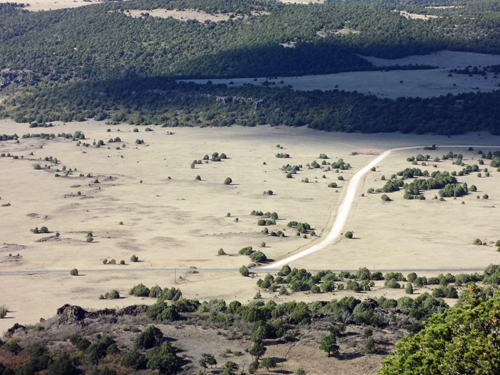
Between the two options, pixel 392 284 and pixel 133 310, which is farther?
pixel 392 284

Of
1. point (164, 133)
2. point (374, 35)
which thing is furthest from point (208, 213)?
point (374, 35)

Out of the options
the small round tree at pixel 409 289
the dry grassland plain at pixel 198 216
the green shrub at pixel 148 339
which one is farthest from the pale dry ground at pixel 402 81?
the green shrub at pixel 148 339

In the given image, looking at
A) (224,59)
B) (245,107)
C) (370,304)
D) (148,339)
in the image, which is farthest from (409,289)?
(224,59)

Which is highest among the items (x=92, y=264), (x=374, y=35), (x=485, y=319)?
(x=374, y=35)

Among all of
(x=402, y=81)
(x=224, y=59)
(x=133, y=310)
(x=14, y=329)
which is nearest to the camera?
(x=14, y=329)

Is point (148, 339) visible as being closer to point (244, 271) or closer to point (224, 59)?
point (244, 271)

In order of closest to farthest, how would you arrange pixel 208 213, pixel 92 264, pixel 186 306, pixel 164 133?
pixel 186 306 < pixel 92 264 < pixel 208 213 < pixel 164 133

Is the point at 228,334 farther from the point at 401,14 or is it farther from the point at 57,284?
the point at 401,14
